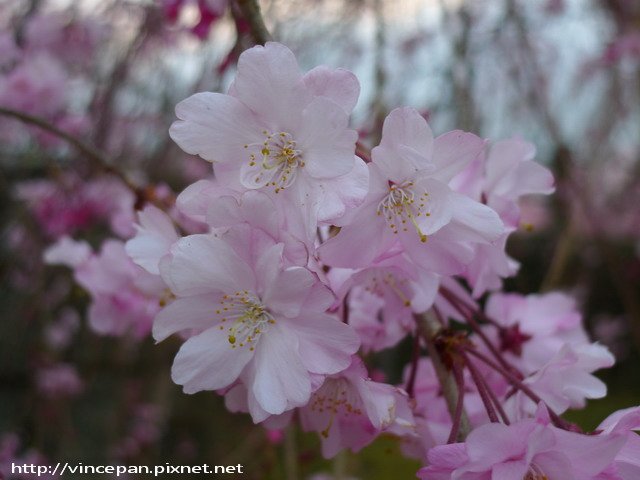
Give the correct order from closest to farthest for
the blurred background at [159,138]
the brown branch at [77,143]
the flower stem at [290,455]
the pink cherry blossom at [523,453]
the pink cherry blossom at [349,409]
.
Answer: the pink cherry blossom at [523,453] < the pink cherry blossom at [349,409] < the brown branch at [77,143] < the flower stem at [290,455] < the blurred background at [159,138]

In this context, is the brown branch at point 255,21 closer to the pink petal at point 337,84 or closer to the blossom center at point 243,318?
the pink petal at point 337,84

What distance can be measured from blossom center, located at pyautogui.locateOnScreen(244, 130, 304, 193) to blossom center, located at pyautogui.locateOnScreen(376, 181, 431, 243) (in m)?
0.11

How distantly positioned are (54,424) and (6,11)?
7.78 feet

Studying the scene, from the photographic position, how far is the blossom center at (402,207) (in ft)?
2.43

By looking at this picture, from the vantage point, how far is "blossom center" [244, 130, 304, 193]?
73 cm

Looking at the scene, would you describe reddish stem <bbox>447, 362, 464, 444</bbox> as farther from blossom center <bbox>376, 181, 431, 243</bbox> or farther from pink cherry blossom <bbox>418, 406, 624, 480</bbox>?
blossom center <bbox>376, 181, 431, 243</bbox>

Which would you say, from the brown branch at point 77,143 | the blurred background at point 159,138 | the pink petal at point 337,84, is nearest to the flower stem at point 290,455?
the blurred background at point 159,138

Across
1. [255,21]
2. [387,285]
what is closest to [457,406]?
[387,285]

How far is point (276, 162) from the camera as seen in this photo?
29.4 inches

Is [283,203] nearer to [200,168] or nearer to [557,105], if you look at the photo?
[200,168]

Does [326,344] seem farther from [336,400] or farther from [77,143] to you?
[77,143]

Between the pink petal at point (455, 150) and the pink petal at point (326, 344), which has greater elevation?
the pink petal at point (455, 150)

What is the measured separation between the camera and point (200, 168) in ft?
14.1

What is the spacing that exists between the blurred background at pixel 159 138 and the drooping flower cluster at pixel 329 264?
291 millimetres
